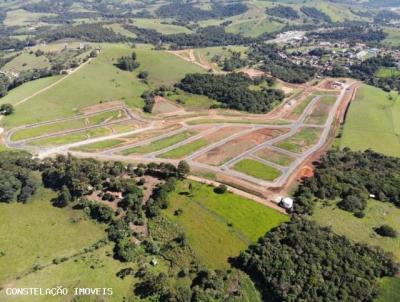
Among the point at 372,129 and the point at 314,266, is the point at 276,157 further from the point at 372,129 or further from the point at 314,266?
the point at 372,129

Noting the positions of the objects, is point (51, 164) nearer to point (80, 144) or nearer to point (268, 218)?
point (80, 144)

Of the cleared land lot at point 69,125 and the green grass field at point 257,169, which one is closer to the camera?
the green grass field at point 257,169

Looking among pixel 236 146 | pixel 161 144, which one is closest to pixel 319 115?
pixel 236 146

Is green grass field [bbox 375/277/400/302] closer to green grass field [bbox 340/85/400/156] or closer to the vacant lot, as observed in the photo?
green grass field [bbox 340/85/400/156]

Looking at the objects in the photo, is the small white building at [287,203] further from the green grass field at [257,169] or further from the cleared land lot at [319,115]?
the cleared land lot at [319,115]

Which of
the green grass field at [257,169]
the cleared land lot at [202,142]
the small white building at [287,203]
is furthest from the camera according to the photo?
the cleared land lot at [202,142]

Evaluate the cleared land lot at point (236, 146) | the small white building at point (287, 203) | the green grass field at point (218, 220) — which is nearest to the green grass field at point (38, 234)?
the green grass field at point (218, 220)
